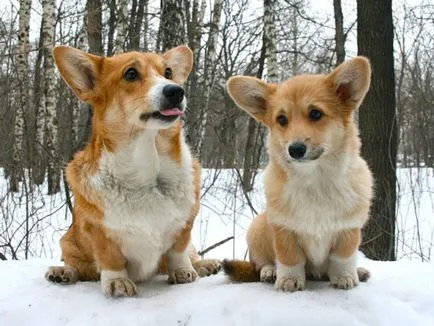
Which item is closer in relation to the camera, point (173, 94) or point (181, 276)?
point (173, 94)

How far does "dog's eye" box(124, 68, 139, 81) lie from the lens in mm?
3018

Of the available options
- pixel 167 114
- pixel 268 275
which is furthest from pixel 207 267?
pixel 167 114

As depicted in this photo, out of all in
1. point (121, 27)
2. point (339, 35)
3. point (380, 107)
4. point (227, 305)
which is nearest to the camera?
point (227, 305)

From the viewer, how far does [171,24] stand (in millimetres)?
6254

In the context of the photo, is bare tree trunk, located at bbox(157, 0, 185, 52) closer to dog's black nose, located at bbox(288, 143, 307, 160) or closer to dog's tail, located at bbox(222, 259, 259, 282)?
dog's tail, located at bbox(222, 259, 259, 282)

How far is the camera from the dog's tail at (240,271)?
3046mm

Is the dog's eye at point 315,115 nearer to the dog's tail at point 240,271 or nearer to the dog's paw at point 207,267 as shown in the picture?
the dog's tail at point 240,271

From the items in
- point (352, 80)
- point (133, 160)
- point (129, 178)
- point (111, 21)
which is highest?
point (111, 21)

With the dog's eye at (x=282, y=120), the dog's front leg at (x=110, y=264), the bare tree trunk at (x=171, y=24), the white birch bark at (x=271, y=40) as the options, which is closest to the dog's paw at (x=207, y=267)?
the dog's front leg at (x=110, y=264)

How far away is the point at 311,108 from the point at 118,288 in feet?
4.64

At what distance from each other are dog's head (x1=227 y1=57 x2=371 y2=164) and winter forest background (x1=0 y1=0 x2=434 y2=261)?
242cm

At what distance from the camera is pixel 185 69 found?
3439mm

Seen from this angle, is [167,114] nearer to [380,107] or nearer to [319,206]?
[319,206]

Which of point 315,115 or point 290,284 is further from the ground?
point 315,115
